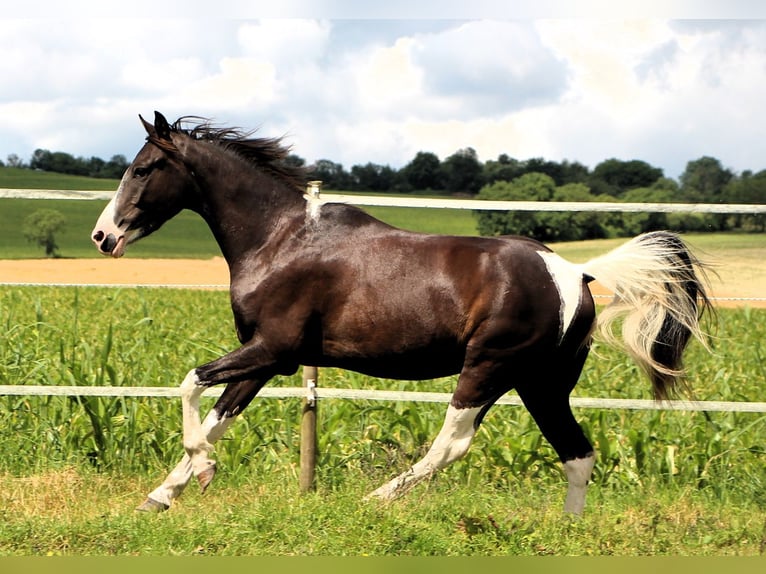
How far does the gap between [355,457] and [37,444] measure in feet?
6.56

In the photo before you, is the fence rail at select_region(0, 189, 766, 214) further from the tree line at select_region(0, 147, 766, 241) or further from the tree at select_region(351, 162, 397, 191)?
the tree at select_region(351, 162, 397, 191)

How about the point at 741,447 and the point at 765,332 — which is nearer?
the point at 741,447

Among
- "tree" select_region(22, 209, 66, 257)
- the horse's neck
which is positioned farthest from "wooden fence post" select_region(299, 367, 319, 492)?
"tree" select_region(22, 209, 66, 257)

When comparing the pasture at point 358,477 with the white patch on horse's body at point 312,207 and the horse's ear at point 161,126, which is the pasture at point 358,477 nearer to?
the white patch on horse's body at point 312,207

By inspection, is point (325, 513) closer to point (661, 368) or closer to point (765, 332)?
point (661, 368)

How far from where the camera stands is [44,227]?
27328mm

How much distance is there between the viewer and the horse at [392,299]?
455cm

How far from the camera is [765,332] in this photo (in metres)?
11.1

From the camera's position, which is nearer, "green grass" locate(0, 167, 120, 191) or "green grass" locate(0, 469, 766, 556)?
"green grass" locate(0, 469, 766, 556)

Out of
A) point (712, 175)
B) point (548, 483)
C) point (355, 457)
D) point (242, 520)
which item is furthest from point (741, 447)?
point (712, 175)

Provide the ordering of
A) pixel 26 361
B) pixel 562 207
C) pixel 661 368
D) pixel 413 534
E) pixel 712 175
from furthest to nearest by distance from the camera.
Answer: pixel 712 175 < pixel 26 361 < pixel 562 207 < pixel 661 368 < pixel 413 534

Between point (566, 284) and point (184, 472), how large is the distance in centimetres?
220

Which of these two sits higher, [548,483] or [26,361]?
[26,361]

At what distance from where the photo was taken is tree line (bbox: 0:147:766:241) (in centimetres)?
2352
